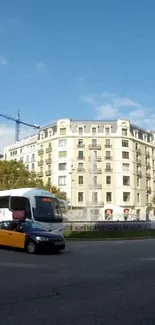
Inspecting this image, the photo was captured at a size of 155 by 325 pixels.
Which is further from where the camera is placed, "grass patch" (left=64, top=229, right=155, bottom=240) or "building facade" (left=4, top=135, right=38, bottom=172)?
"building facade" (left=4, top=135, right=38, bottom=172)

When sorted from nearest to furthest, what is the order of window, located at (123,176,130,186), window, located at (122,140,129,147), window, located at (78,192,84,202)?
window, located at (78,192,84,202) → window, located at (123,176,130,186) → window, located at (122,140,129,147)

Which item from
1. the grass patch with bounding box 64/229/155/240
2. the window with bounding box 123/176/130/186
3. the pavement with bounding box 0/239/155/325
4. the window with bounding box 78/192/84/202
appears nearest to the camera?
the pavement with bounding box 0/239/155/325

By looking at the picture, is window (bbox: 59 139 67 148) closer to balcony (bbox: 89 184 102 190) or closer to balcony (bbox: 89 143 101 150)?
balcony (bbox: 89 143 101 150)

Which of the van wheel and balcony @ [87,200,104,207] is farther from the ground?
balcony @ [87,200,104,207]

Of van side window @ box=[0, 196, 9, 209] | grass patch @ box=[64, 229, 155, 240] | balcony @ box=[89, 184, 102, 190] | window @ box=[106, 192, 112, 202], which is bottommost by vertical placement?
grass patch @ box=[64, 229, 155, 240]

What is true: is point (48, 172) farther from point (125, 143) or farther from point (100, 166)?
point (125, 143)

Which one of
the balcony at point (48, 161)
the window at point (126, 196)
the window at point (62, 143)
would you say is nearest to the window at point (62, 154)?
the window at point (62, 143)

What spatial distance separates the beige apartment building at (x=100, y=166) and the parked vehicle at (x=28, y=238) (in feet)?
182

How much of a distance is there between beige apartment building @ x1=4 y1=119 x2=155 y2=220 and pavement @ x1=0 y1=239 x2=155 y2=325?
6186cm

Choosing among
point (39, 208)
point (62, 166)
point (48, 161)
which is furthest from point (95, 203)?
point (39, 208)

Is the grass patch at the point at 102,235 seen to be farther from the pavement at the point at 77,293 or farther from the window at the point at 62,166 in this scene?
the window at the point at 62,166

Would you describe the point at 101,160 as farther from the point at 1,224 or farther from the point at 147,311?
the point at 147,311

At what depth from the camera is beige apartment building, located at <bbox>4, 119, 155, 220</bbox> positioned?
7669 centimetres

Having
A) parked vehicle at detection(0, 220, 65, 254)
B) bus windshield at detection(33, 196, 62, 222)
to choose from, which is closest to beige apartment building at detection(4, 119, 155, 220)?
bus windshield at detection(33, 196, 62, 222)
